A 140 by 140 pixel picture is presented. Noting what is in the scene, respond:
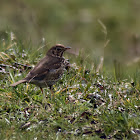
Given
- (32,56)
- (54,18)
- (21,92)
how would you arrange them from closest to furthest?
(21,92)
(32,56)
(54,18)

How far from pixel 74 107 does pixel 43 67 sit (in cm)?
94

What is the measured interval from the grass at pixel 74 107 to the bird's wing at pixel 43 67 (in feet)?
0.83

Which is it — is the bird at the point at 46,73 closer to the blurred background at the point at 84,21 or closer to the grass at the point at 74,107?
the grass at the point at 74,107

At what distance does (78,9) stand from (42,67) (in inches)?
263

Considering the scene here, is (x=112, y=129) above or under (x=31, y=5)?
under

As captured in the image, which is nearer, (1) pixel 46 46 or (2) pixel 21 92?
(2) pixel 21 92

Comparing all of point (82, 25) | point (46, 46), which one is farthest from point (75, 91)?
point (82, 25)

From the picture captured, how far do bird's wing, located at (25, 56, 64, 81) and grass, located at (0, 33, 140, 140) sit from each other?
0.25 meters

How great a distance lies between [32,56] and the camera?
27.2 feet

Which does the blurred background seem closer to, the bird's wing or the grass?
the grass

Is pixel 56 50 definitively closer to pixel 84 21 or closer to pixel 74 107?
pixel 74 107

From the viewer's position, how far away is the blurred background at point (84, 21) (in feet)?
39.7

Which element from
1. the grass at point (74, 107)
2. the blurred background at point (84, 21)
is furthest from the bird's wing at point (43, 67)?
the blurred background at point (84, 21)

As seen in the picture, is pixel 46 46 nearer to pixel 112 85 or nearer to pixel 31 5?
pixel 112 85
